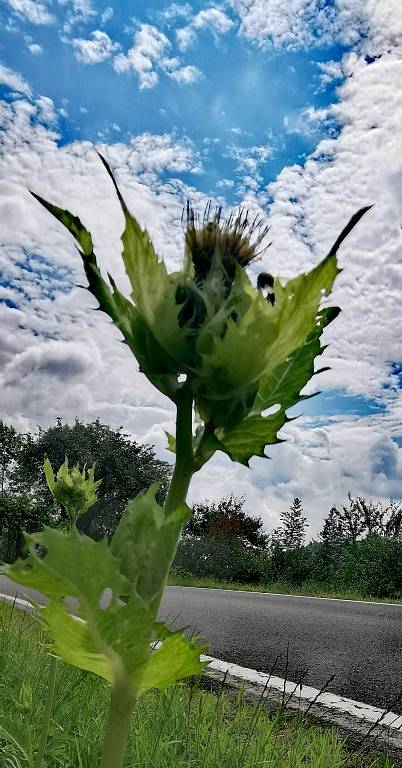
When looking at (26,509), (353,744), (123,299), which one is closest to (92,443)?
(26,509)

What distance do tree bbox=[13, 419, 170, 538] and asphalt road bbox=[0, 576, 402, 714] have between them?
27521 millimetres

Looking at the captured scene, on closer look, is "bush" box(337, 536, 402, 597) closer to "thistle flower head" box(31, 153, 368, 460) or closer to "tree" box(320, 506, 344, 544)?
"tree" box(320, 506, 344, 544)

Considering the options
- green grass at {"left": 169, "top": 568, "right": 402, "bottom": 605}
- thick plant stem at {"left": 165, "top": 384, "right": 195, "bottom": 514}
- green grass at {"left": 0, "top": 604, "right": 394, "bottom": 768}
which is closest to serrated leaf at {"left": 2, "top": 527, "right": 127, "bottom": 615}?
thick plant stem at {"left": 165, "top": 384, "right": 195, "bottom": 514}

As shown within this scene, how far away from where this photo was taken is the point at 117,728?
0.65 meters

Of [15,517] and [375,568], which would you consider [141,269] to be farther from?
[15,517]

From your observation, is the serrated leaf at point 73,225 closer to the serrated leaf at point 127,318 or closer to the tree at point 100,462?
the serrated leaf at point 127,318

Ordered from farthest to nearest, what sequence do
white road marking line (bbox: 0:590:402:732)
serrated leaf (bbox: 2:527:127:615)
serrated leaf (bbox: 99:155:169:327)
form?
white road marking line (bbox: 0:590:402:732), serrated leaf (bbox: 99:155:169:327), serrated leaf (bbox: 2:527:127:615)

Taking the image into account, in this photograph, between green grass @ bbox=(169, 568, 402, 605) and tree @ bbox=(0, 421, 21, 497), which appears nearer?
green grass @ bbox=(169, 568, 402, 605)

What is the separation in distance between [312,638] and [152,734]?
5909mm

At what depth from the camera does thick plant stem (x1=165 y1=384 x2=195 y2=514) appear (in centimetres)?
69

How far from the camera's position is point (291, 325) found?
2.18 feet

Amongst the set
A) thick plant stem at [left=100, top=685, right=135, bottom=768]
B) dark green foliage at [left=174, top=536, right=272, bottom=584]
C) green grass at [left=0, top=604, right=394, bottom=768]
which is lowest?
green grass at [left=0, top=604, right=394, bottom=768]

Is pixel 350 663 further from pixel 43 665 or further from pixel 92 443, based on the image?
pixel 92 443

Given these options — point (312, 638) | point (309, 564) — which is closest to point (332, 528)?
point (309, 564)
